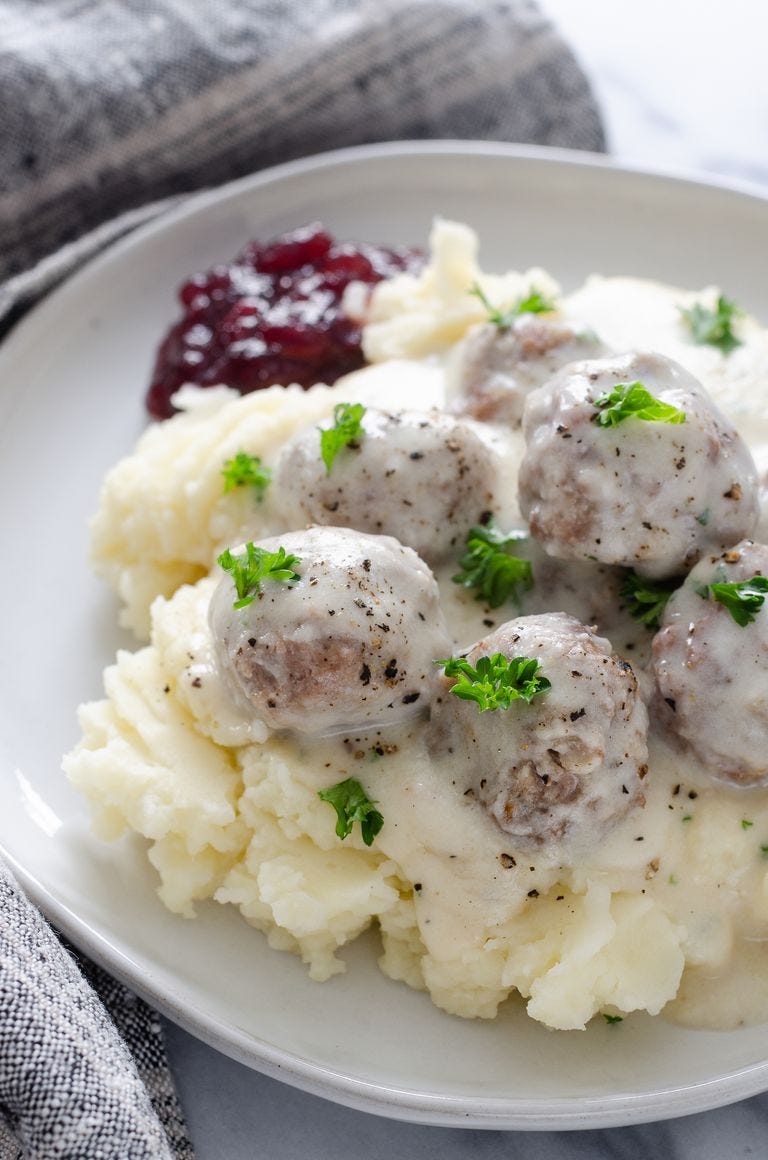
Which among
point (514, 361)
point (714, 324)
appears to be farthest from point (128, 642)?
point (714, 324)

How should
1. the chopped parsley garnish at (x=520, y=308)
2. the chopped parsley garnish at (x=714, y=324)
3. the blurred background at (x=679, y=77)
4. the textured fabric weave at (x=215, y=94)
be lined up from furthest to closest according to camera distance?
the blurred background at (x=679, y=77) < the textured fabric weave at (x=215, y=94) < the chopped parsley garnish at (x=714, y=324) < the chopped parsley garnish at (x=520, y=308)

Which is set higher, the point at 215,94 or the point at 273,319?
the point at 215,94

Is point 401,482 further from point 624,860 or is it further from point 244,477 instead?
point 624,860

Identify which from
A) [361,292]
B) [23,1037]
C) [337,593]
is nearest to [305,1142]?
[23,1037]

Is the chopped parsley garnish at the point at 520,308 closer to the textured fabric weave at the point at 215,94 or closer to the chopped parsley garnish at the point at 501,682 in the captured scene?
the chopped parsley garnish at the point at 501,682

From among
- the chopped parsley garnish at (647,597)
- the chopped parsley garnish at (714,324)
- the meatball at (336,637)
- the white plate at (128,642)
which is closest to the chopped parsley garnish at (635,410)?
the chopped parsley garnish at (647,597)

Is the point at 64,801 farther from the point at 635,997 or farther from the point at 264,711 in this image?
the point at 635,997

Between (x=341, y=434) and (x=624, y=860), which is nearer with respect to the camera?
(x=624, y=860)
